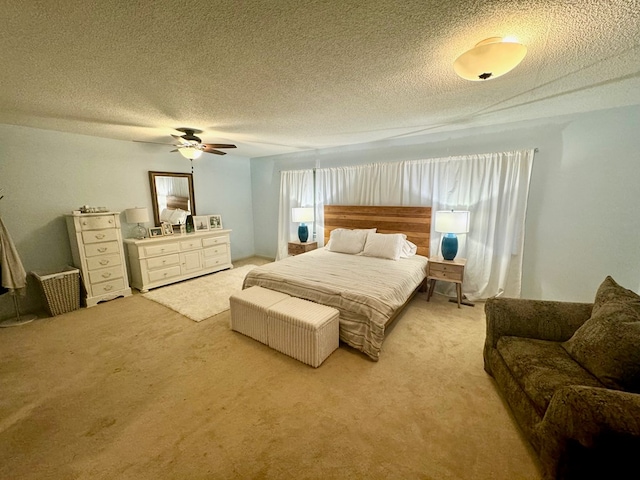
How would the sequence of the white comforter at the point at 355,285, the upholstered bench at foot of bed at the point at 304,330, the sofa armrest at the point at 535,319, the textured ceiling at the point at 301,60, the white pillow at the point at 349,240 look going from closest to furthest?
the textured ceiling at the point at 301,60 < the sofa armrest at the point at 535,319 < the upholstered bench at foot of bed at the point at 304,330 < the white comforter at the point at 355,285 < the white pillow at the point at 349,240

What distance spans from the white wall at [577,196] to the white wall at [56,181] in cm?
483

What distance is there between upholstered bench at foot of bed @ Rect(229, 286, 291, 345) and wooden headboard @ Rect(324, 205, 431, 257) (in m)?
2.12

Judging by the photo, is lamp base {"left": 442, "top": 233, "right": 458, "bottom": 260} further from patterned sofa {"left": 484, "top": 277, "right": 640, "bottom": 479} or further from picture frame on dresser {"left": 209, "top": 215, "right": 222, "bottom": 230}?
picture frame on dresser {"left": 209, "top": 215, "right": 222, "bottom": 230}

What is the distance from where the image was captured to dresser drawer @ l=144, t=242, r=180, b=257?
3.87 m

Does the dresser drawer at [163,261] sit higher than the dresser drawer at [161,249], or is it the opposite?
the dresser drawer at [161,249]

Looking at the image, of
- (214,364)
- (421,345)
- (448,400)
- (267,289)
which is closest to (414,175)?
(421,345)

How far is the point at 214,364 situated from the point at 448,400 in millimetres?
1908

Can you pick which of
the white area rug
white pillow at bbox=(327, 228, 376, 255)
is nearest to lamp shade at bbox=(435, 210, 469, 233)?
white pillow at bbox=(327, 228, 376, 255)

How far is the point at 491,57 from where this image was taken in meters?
1.36

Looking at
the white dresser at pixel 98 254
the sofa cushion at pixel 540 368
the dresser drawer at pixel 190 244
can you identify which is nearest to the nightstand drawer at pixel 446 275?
the sofa cushion at pixel 540 368

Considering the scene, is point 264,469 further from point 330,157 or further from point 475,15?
point 330,157

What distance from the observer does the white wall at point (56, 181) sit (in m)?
3.08

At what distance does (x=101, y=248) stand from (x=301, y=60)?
370cm

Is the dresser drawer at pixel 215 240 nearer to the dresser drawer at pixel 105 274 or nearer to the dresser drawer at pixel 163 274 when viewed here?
the dresser drawer at pixel 163 274
